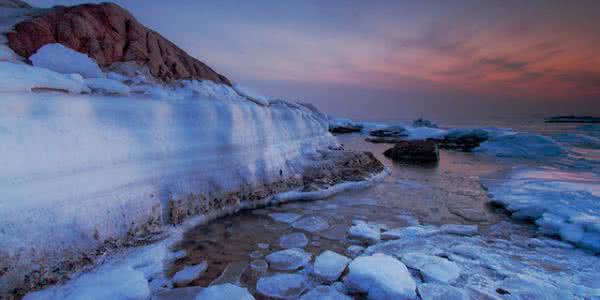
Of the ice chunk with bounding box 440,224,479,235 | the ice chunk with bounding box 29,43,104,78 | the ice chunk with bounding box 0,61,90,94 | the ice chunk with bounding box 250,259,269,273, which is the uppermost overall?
the ice chunk with bounding box 29,43,104,78

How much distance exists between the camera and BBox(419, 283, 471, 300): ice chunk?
1686mm

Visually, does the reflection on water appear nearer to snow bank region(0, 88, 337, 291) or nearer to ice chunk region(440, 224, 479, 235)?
ice chunk region(440, 224, 479, 235)

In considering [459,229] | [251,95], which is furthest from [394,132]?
[459,229]

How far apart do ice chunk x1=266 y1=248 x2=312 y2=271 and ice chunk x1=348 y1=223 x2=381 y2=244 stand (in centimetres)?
60

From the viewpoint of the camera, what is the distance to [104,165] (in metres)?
2.25

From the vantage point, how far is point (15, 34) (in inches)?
145

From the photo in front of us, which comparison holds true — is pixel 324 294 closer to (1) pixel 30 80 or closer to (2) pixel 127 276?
(2) pixel 127 276

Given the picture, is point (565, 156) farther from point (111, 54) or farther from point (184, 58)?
point (111, 54)

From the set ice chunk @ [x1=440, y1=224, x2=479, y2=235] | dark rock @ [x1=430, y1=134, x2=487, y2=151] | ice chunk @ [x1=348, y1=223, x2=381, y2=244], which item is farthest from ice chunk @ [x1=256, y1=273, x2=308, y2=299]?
dark rock @ [x1=430, y1=134, x2=487, y2=151]

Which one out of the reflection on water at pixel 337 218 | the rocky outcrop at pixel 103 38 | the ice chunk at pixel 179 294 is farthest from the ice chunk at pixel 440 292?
the rocky outcrop at pixel 103 38

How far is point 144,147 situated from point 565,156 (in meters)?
12.3

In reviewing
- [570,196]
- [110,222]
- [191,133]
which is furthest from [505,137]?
[110,222]

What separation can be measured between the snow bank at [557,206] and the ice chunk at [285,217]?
2.61m

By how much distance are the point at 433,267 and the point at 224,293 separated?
1452 millimetres
